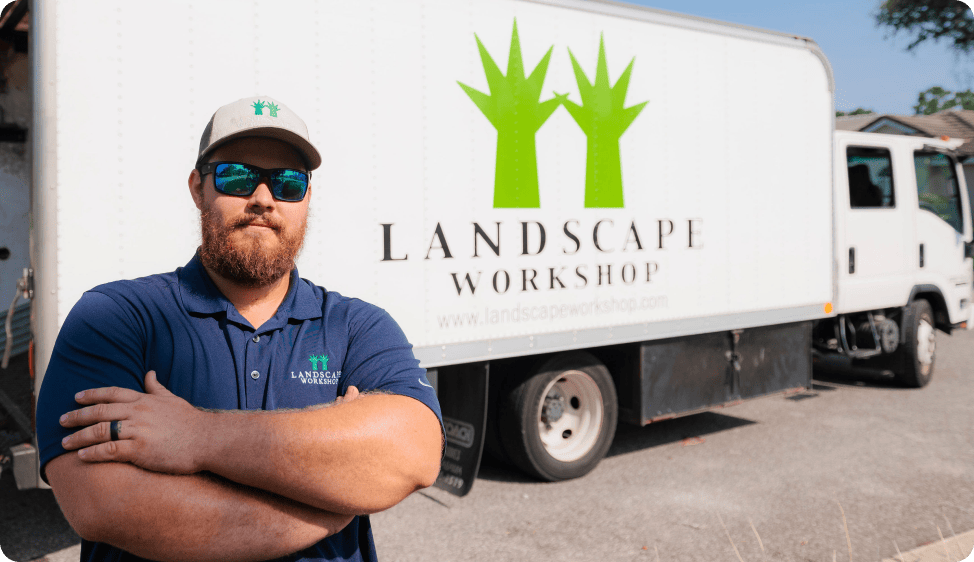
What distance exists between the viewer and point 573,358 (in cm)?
558

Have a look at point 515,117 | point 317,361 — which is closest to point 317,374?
point 317,361

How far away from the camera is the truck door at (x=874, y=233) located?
25.2 feet

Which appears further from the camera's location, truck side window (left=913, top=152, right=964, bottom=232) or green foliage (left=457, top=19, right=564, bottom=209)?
truck side window (left=913, top=152, right=964, bottom=232)

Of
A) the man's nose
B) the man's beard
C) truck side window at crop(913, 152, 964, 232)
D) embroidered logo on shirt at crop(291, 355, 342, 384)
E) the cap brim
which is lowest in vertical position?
embroidered logo on shirt at crop(291, 355, 342, 384)

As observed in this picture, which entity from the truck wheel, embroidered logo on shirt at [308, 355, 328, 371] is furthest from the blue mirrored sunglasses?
the truck wheel

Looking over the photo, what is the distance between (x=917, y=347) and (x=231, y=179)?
8846 millimetres

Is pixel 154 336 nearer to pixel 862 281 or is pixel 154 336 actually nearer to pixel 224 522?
pixel 224 522

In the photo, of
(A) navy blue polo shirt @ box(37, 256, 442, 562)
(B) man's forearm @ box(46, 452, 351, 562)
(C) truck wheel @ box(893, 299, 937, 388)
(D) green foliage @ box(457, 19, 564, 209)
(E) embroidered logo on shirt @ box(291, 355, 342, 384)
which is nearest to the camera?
(B) man's forearm @ box(46, 452, 351, 562)

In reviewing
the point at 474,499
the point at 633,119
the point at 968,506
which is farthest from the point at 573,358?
the point at 968,506

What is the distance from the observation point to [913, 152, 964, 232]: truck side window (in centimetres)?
855

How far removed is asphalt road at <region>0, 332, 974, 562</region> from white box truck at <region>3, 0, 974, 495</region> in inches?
15.7

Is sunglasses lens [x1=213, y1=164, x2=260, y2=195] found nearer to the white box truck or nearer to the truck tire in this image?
the white box truck

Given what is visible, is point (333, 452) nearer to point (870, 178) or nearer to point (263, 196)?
point (263, 196)

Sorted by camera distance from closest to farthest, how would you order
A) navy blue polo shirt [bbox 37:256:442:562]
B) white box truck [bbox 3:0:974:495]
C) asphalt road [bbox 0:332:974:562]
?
1. navy blue polo shirt [bbox 37:256:442:562]
2. white box truck [bbox 3:0:974:495]
3. asphalt road [bbox 0:332:974:562]
